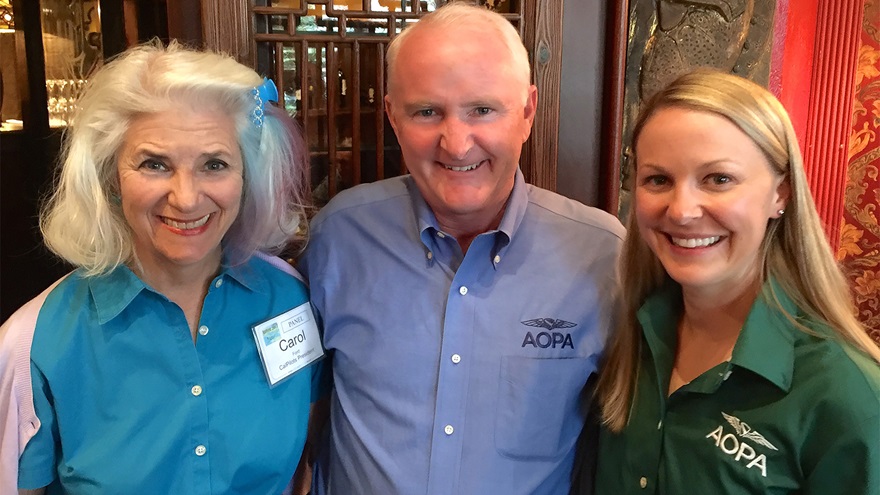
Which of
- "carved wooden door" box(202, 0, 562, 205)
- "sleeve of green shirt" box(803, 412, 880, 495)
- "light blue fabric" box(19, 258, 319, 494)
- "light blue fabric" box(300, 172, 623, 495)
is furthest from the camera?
"carved wooden door" box(202, 0, 562, 205)

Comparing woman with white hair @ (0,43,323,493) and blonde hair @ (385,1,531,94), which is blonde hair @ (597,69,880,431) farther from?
woman with white hair @ (0,43,323,493)

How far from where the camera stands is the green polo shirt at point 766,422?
3.53 ft

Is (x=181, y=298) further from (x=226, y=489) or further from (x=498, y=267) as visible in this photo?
(x=498, y=267)

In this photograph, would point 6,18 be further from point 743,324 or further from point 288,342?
point 743,324

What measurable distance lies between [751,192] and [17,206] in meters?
3.75

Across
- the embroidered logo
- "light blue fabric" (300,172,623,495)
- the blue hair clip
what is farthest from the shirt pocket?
the blue hair clip

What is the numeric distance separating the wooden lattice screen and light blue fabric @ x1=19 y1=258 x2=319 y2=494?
62 centimetres

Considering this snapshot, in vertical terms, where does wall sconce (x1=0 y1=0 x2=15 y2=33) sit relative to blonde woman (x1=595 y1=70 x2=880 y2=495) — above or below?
above

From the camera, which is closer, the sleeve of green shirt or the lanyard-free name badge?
the sleeve of green shirt

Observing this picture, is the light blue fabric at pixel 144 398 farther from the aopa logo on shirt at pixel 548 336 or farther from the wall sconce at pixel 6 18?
the wall sconce at pixel 6 18

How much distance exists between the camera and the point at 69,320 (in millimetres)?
1389

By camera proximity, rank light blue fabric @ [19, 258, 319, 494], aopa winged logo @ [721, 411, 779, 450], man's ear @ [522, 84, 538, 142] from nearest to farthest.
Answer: aopa winged logo @ [721, 411, 779, 450], light blue fabric @ [19, 258, 319, 494], man's ear @ [522, 84, 538, 142]

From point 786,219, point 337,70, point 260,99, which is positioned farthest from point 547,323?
point 337,70

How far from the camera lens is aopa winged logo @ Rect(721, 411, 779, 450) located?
1156mm
